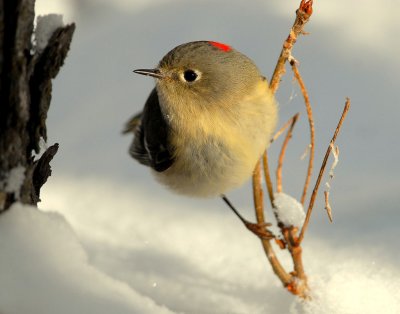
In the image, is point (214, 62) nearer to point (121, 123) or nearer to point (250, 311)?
point (250, 311)

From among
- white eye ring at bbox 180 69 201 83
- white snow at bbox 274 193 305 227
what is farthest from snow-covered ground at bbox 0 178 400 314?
white eye ring at bbox 180 69 201 83

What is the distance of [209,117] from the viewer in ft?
4.77

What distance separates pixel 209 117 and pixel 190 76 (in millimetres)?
118

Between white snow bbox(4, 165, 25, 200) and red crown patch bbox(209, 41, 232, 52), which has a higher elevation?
red crown patch bbox(209, 41, 232, 52)

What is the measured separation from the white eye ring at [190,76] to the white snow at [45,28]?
57 centimetres

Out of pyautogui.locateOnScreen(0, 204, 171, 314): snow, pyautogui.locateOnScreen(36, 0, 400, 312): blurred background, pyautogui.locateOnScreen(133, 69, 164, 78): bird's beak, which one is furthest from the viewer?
pyautogui.locateOnScreen(36, 0, 400, 312): blurred background

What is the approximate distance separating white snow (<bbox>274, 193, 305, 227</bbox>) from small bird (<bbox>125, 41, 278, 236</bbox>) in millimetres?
117

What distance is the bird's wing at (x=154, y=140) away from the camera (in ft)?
5.07

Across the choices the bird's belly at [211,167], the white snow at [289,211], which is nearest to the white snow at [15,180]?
the bird's belly at [211,167]

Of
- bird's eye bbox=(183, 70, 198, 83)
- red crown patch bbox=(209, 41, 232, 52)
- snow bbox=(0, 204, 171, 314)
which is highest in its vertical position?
red crown patch bbox=(209, 41, 232, 52)

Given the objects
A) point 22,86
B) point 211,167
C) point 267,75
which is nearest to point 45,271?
point 22,86

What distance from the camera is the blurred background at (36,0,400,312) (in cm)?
181

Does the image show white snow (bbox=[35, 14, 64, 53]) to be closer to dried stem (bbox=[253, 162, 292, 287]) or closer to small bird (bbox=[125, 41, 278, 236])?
small bird (bbox=[125, 41, 278, 236])

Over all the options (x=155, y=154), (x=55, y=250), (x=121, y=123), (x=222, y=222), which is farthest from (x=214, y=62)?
(x=121, y=123)
